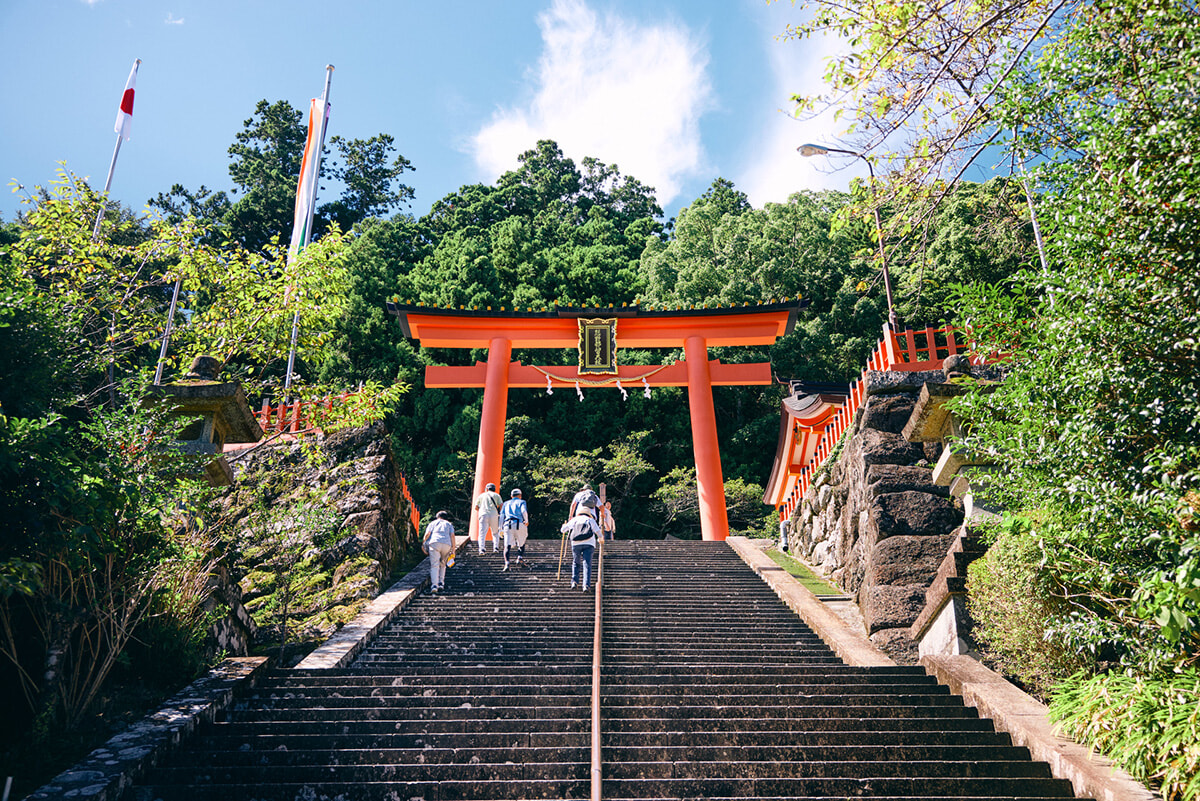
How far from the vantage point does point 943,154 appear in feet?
17.1

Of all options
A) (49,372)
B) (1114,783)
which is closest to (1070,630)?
(1114,783)

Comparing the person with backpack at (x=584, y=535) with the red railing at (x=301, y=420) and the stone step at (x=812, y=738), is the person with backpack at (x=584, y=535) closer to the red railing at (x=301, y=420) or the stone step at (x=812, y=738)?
the red railing at (x=301, y=420)

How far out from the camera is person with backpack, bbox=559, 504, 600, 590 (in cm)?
838

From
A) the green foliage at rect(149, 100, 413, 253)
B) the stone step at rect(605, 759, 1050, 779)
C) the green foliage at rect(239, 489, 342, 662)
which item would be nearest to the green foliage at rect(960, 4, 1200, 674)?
the stone step at rect(605, 759, 1050, 779)

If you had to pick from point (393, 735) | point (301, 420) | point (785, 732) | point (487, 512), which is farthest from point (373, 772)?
point (301, 420)

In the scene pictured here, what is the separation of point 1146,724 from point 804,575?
7.12 meters

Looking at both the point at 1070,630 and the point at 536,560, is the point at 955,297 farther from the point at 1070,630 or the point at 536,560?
the point at 536,560

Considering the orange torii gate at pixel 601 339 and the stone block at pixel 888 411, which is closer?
the stone block at pixel 888 411

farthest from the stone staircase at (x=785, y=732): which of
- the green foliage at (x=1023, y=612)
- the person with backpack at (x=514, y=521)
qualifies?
the person with backpack at (x=514, y=521)

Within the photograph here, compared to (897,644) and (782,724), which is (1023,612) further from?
(897,644)

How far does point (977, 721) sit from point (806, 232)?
21329 mm

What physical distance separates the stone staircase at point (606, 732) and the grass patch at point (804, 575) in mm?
2977

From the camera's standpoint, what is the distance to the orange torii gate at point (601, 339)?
50.9 ft

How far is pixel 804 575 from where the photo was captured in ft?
35.2
